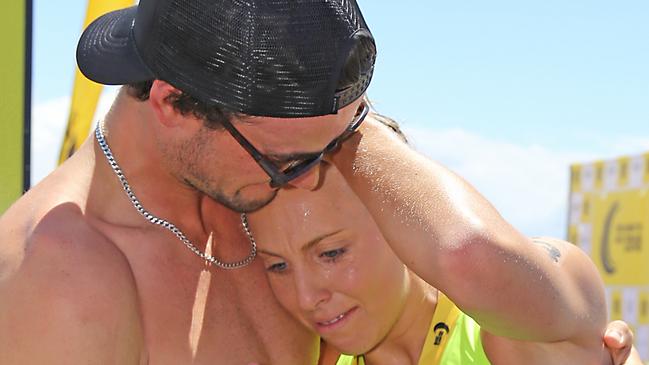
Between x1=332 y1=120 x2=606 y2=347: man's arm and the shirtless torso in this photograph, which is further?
x1=332 y1=120 x2=606 y2=347: man's arm

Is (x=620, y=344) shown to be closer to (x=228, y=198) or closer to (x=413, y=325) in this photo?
(x=413, y=325)

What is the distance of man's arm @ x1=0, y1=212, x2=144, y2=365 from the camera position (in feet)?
6.44

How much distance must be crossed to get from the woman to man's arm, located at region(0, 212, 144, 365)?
0.56 meters

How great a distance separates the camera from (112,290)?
2.05 m

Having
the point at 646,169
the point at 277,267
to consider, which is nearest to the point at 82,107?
the point at 277,267

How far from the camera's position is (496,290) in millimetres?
2127

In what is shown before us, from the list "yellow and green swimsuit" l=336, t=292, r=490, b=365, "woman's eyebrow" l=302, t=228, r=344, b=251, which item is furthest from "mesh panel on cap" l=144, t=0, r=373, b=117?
"yellow and green swimsuit" l=336, t=292, r=490, b=365

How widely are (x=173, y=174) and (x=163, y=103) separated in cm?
20

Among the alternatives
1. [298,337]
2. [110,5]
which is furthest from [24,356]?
[110,5]

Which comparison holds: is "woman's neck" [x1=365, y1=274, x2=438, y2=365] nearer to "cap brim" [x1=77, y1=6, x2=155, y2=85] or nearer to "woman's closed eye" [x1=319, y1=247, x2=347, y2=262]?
"woman's closed eye" [x1=319, y1=247, x2=347, y2=262]

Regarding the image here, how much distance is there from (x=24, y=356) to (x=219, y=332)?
1.54 ft

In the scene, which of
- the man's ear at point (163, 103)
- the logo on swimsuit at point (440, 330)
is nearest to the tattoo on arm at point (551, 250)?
the logo on swimsuit at point (440, 330)

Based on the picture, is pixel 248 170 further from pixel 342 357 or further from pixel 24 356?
pixel 342 357

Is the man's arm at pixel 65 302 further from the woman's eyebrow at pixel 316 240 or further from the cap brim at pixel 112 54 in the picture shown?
the woman's eyebrow at pixel 316 240
